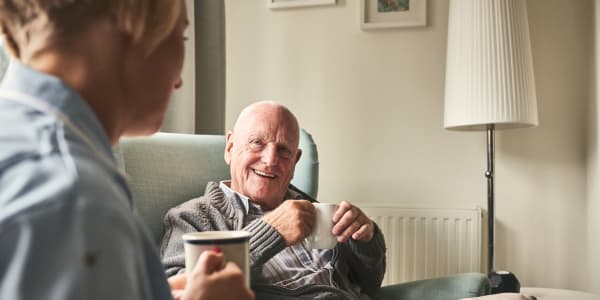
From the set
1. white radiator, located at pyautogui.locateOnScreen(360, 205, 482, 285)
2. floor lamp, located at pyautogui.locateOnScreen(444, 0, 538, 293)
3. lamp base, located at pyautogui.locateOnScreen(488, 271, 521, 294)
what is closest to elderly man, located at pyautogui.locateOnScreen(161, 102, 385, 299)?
lamp base, located at pyautogui.locateOnScreen(488, 271, 521, 294)

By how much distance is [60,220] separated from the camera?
1.24ft

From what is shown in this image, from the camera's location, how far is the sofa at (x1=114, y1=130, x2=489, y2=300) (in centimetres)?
150

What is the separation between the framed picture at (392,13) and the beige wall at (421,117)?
1.5 inches

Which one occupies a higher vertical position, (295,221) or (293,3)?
(293,3)

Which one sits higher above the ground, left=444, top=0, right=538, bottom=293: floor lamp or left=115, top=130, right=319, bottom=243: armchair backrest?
left=444, top=0, right=538, bottom=293: floor lamp

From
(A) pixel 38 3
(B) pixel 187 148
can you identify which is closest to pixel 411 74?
(B) pixel 187 148

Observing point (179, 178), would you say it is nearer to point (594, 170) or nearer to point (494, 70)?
point (494, 70)

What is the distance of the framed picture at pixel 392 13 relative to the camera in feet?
8.02

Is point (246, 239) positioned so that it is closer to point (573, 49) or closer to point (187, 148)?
point (187, 148)

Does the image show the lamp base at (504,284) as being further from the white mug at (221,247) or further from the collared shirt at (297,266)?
the white mug at (221,247)

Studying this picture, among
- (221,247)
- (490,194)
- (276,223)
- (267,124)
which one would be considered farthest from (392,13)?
(221,247)

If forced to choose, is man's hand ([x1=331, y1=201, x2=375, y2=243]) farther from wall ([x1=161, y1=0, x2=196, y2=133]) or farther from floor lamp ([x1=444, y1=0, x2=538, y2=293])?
wall ([x1=161, y1=0, x2=196, y2=133])

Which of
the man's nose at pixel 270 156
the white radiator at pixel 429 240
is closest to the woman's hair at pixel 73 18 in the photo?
the man's nose at pixel 270 156

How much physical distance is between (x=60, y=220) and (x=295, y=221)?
3.06ft
